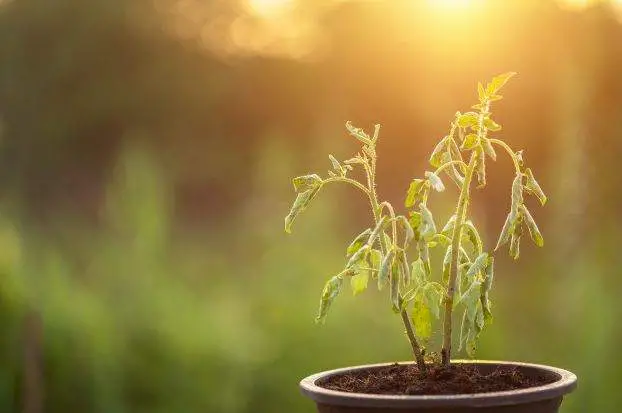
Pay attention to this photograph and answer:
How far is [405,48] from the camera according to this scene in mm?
3223

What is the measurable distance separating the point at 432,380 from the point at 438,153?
348 millimetres

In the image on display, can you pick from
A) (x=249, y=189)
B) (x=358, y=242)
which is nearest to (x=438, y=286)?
(x=358, y=242)

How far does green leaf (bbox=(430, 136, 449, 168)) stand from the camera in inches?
55.4

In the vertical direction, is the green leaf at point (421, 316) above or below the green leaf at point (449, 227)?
below

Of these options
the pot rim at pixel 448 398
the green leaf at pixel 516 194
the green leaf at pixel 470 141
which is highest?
the green leaf at pixel 470 141

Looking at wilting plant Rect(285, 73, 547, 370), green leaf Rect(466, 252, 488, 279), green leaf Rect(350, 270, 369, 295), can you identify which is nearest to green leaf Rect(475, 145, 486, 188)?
wilting plant Rect(285, 73, 547, 370)

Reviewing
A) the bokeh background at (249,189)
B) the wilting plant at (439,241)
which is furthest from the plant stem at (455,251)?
the bokeh background at (249,189)

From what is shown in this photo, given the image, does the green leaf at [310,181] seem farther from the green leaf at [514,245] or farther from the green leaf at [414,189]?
the green leaf at [514,245]

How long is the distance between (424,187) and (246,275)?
169 centimetres

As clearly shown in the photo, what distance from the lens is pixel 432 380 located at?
4.27 feet

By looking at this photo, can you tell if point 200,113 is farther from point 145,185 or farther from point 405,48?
point 405,48

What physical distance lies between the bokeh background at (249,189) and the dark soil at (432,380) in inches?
55.8

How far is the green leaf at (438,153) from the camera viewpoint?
141 cm

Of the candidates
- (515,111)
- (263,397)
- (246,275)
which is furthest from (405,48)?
(263,397)
